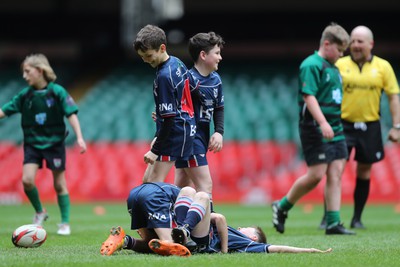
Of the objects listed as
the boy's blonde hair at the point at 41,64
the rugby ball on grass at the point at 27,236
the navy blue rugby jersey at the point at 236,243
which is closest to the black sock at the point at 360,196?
the navy blue rugby jersey at the point at 236,243

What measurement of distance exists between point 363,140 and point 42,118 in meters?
3.69

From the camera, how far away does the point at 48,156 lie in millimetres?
9359

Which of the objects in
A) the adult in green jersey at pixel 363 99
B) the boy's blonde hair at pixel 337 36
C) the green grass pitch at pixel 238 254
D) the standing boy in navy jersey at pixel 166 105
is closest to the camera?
the green grass pitch at pixel 238 254

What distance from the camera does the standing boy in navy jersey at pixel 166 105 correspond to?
6.99 meters

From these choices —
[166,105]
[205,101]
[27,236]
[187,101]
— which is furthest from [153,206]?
[205,101]

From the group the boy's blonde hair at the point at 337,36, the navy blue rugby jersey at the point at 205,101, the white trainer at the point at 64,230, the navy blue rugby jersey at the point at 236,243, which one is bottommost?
the white trainer at the point at 64,230

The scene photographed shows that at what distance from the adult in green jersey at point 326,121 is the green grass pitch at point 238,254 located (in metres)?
0.43

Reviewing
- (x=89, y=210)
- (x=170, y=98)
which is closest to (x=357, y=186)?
(x=170, y=98)

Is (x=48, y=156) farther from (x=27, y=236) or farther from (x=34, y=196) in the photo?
(x=27, y=236)

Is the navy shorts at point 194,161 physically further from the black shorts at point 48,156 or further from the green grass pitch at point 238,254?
the black shorts at point 48,156

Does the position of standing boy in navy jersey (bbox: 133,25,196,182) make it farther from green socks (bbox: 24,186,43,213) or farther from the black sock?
the black sock

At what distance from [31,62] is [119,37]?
66.3 ft

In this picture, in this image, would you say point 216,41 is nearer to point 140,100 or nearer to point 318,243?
point 318,243

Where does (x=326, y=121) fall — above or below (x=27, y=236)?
above
